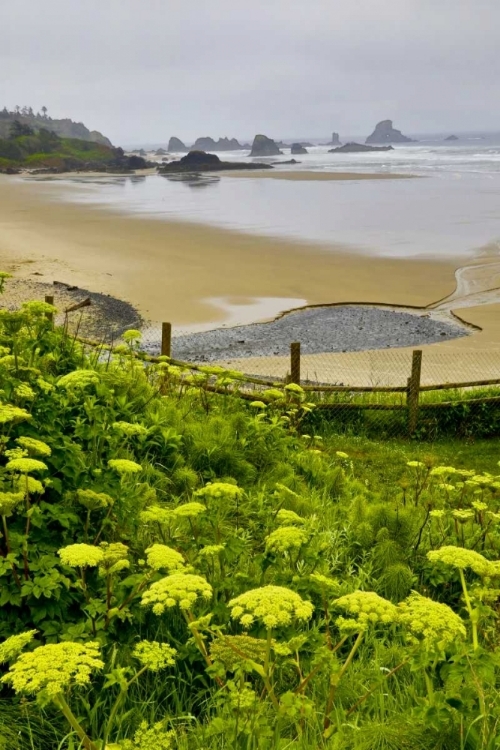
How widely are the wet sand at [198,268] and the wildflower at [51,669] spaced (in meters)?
16.8

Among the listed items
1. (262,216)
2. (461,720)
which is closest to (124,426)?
(461,720)

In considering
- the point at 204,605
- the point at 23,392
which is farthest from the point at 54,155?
the point at 204,605

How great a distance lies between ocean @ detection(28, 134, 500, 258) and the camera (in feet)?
98.1

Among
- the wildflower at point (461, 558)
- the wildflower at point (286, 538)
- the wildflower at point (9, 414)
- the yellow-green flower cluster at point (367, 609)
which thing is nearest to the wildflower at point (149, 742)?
the yellow-green flower cluster at point (367, 609)

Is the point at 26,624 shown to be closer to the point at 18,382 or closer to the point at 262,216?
the point at 18,382

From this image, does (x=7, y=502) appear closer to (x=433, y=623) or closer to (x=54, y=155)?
(x=433, y=623)

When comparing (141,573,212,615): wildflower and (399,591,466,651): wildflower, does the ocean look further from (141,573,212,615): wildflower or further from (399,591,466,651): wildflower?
(141,573,212,615): wildflower

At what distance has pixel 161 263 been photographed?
2602 cm

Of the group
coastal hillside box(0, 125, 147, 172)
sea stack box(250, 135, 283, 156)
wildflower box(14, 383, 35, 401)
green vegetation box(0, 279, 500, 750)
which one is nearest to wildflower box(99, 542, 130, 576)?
green vegetation box(0, 279, 500, 750)

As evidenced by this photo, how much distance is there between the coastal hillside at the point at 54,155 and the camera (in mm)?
91625

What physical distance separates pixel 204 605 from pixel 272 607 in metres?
1.42

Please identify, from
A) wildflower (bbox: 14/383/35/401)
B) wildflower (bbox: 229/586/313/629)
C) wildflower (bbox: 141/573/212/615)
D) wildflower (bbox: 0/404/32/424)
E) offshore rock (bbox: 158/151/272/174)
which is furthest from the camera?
offshore rock (bbox: 158/151/272/174)

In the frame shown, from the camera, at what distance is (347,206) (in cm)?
4162

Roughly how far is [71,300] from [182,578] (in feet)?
61.6
